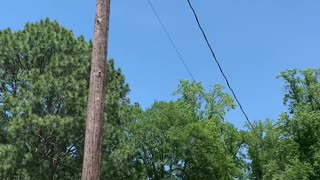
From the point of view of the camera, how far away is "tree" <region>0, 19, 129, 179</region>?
73.5 feet

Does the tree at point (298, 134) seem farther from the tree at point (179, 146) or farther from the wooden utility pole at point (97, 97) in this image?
the wooden utility pole at point (97, 97)

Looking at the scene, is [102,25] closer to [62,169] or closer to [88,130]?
[88,130]

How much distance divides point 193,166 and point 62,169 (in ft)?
45.0

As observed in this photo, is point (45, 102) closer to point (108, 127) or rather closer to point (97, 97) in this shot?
point (108, 127)

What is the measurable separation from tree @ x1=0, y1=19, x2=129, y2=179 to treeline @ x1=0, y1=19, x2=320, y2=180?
4 cm

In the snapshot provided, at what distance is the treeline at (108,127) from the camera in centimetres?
2281

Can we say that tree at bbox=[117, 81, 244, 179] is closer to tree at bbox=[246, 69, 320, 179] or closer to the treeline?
the treeline

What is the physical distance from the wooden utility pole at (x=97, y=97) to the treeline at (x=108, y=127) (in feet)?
50.2

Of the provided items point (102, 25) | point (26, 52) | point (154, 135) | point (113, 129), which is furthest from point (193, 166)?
point (102, 25)

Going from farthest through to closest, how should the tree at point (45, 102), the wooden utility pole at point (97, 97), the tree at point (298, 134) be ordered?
the tree at point (298, 134), the tree at point (45, 102), the wooden utility pole at point (97, 97)

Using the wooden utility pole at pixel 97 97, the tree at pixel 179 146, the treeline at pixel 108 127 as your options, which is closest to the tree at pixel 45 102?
the treeline at pixel 108 127

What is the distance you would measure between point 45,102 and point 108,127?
3.01m

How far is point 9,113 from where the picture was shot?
23438 millimetres

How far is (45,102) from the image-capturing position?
23484 mm
